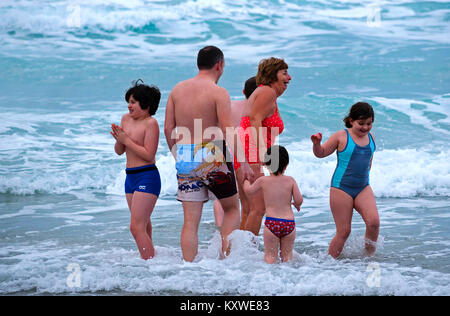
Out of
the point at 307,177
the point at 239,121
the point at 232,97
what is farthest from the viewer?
the point at 232,97

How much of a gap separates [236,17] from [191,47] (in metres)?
3.45

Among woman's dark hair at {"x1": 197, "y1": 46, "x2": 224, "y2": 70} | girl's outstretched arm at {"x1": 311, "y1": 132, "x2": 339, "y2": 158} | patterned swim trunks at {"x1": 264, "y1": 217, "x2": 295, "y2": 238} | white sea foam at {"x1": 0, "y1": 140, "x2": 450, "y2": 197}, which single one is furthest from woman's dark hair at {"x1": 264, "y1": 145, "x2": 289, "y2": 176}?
white sea foam at {"x1": 0, "y1": 140, "x2": 450, "y2": 197}

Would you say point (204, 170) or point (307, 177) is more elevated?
point (204, 170)

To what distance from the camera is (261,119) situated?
17.9 feet

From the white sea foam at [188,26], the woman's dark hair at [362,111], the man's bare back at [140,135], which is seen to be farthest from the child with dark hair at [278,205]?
the white sea foam at [188,26]

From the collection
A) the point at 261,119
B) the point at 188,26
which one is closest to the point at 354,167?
the point at 261,119

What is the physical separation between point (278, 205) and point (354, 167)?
77cm

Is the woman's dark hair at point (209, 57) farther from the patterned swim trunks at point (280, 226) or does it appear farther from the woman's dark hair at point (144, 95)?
the patterned swim trunks at point (280, 226)

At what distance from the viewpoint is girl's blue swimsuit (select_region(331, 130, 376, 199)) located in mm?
5078

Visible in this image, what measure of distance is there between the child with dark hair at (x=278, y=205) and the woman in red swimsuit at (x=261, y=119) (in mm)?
521

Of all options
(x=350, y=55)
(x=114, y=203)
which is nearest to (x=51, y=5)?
(x=350, y=55)

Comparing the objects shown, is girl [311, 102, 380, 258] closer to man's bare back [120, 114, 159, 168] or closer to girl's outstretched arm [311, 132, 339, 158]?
girl's outstretched arm [311, 132, 339, 158]

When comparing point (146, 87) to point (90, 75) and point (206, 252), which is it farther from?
point (90, 75)

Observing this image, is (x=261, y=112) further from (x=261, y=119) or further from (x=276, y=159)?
(x=276, y=159)
